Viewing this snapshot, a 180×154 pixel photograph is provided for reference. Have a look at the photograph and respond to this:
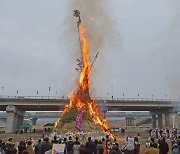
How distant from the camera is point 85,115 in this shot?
144 ft

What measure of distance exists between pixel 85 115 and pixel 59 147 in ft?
102

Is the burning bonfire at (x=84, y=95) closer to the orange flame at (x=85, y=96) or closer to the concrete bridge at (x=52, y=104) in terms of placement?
the orange flame at (x=85, y=96)

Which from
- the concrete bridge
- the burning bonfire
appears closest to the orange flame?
the burning bonfire

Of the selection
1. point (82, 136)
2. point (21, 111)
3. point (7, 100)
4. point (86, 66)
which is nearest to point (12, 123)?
point (7, 100)

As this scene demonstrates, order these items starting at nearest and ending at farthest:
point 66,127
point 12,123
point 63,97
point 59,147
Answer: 1. point 59,147
2. point 66,127
3. point 12,123
4. point 63,97

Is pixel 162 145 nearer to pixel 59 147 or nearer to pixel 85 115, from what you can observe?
pixel 59 147

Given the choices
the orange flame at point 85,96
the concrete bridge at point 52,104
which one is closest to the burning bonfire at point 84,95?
the orange flame at point 85,96

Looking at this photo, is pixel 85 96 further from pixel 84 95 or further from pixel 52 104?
pixel 52 104

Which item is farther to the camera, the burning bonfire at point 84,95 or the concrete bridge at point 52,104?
the concrete bridge at point 52,104

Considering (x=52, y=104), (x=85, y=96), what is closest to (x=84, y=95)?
(x=85, y=96)

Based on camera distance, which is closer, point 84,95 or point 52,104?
point 84,95

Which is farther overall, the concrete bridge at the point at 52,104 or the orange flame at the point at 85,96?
the concrete bridge at the point at 52,104

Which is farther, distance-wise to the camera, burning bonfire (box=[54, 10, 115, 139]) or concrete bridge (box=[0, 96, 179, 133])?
concrete bridge (box=[0, 96, 179, 133])

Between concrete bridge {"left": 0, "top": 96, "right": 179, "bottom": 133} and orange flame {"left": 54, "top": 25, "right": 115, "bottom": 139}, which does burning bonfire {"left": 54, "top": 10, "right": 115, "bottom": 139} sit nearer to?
orange flame {"left": 54, "top": 25, "right": 115, "bottom": 139}
